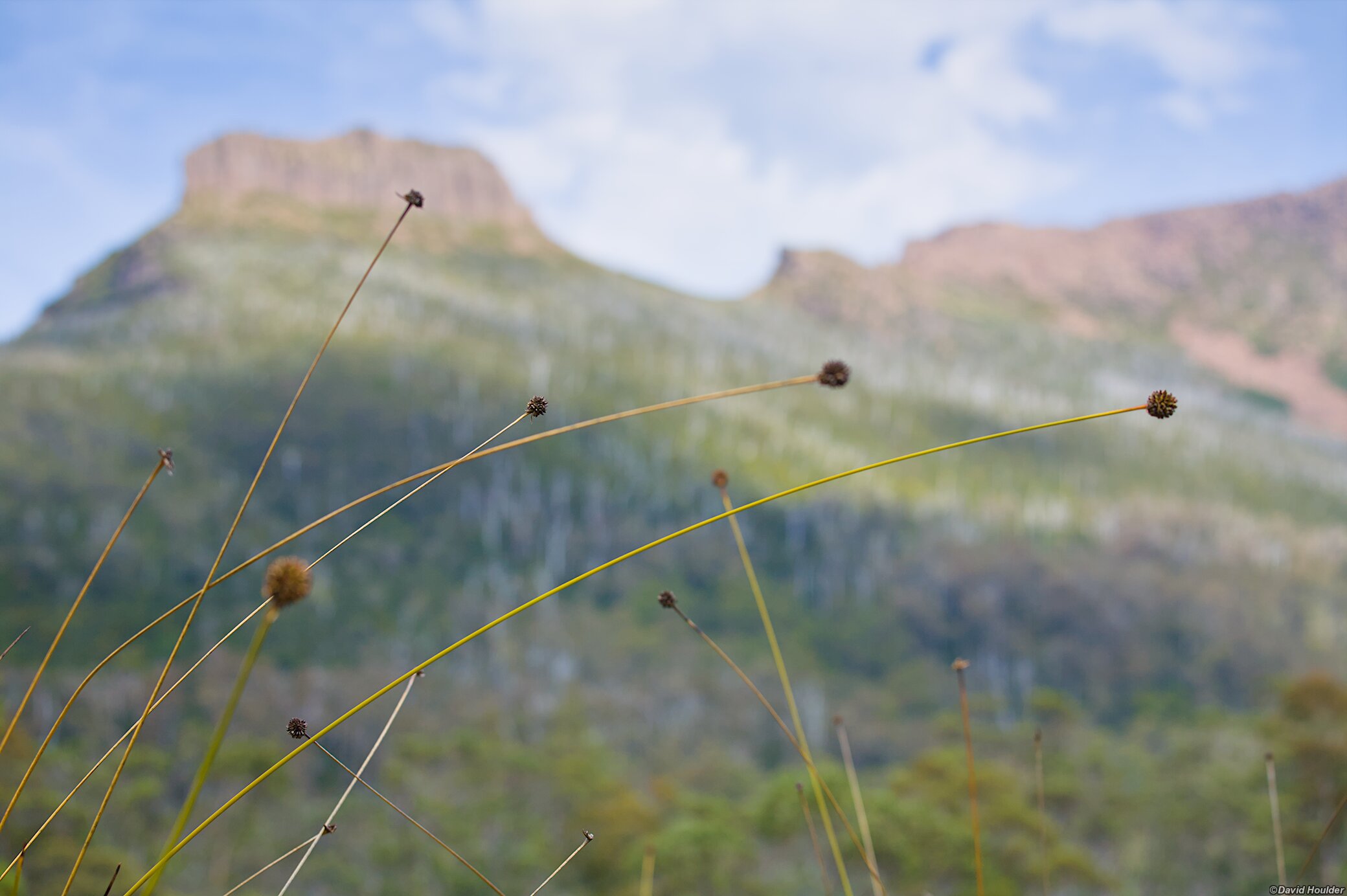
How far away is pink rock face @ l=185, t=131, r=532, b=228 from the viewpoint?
168500 mm

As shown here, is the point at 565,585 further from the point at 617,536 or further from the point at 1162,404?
the point at 617,536

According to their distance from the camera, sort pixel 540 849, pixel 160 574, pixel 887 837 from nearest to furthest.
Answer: pixel 887 837
pixel 540 849
pixel 160 574

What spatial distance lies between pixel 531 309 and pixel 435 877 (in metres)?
116

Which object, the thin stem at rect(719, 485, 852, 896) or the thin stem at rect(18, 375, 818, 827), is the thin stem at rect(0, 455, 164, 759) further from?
the thin stem at rect(719, 485, 852, 896)

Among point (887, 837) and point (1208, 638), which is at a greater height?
point (887, 837)

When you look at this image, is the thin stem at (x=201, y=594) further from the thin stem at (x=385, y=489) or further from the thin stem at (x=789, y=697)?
the thin stem at (x=789, y=697)

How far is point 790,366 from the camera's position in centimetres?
12700

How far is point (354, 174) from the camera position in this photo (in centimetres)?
17938

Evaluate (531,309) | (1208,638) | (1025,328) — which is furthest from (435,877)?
(1025,328)

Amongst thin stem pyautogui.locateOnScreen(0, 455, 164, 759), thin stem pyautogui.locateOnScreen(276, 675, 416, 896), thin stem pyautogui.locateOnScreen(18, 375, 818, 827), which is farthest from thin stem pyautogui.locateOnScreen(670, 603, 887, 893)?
thin stem pyautogui.locateOnScreen(0, 455, 164, 759)

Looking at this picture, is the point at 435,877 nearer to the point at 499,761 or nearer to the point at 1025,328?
the point at 499,761

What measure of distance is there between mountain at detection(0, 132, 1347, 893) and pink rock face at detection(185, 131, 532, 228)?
1006 cm

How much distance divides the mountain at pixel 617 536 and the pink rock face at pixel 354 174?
10056 millimetres

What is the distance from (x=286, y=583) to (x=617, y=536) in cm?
8240
